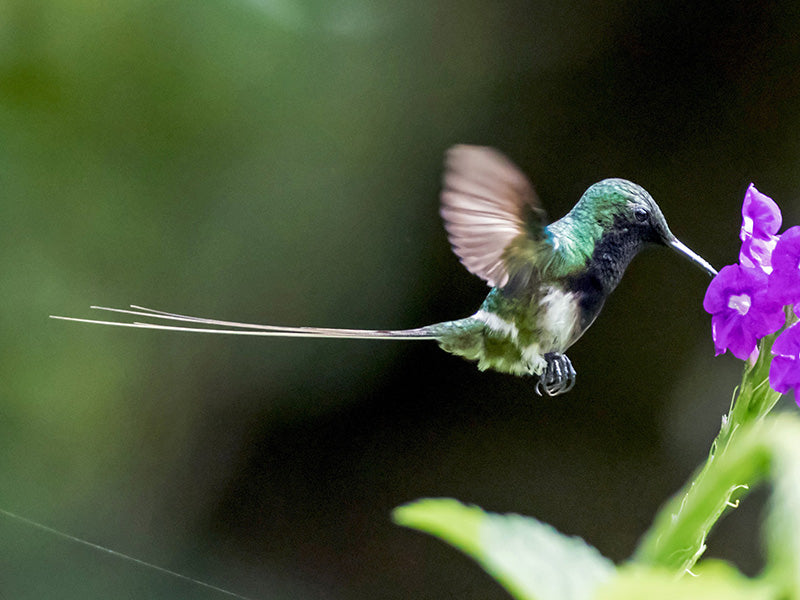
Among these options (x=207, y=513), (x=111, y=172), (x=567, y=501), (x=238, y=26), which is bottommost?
(x=207, y=513)

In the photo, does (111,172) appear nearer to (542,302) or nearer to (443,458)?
(443,458)

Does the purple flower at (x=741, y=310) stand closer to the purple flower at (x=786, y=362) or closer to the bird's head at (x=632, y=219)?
the purple flower at (x=786, y=362)

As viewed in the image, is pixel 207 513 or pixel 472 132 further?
pixel 207 513

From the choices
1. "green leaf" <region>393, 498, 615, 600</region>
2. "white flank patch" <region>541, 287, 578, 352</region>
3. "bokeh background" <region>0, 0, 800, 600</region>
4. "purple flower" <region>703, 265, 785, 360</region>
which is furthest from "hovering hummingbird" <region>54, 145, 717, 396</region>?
"bokeh background" <region>0, 0, 800, 600</region>

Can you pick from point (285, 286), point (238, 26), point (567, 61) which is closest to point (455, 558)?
point (285, 286)

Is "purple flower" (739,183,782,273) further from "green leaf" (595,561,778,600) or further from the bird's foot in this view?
"green leaf" (595,561,778,600)

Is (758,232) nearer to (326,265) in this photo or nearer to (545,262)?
(545,262)

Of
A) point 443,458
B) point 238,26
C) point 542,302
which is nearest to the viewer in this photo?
point 542,302
